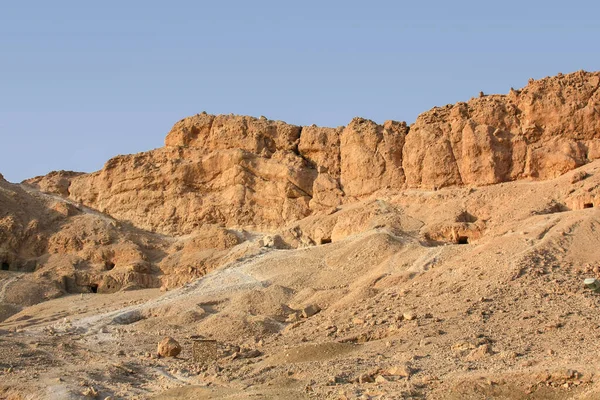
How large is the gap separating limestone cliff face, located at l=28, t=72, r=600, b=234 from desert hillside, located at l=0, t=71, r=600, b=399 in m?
0.08

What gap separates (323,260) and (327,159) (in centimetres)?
1037

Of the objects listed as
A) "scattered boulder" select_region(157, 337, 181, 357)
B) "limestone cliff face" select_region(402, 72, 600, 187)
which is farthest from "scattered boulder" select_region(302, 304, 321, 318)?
"limestone cliff face" select_region(402, 72, 600, 187)

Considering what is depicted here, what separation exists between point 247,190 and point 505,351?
2417cm

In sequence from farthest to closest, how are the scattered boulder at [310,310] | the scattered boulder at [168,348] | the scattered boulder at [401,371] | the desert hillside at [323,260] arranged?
the scattered boulder at [310,310], the scattered boulder at [168,348], the desert hillside at [323,260], the scattered boulder at [401,371]

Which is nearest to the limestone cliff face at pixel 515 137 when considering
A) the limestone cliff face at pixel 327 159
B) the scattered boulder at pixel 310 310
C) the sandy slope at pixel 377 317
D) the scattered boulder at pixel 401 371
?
the limestone cliff face at pixel 327 159

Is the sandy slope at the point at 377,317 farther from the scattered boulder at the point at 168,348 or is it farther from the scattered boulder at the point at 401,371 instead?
the scattered boulder at the point at 168,348

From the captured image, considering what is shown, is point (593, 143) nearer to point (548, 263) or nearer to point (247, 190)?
point (548, 263)

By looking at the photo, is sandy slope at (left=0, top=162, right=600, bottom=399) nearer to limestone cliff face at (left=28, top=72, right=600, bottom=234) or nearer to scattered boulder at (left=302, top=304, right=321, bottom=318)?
scattered boulder at (left=302, top=304, right=321, bottom=318)

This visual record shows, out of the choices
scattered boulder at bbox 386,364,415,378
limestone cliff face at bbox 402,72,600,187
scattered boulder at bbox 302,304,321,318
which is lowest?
scattered boulder at bbox 386,364,415,378

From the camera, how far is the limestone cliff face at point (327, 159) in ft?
115

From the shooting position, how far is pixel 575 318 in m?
18.9

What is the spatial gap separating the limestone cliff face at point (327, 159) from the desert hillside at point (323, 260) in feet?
0.27

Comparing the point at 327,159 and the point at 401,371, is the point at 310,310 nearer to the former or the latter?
the point at 401,371

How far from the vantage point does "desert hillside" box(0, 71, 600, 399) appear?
17.5 m
